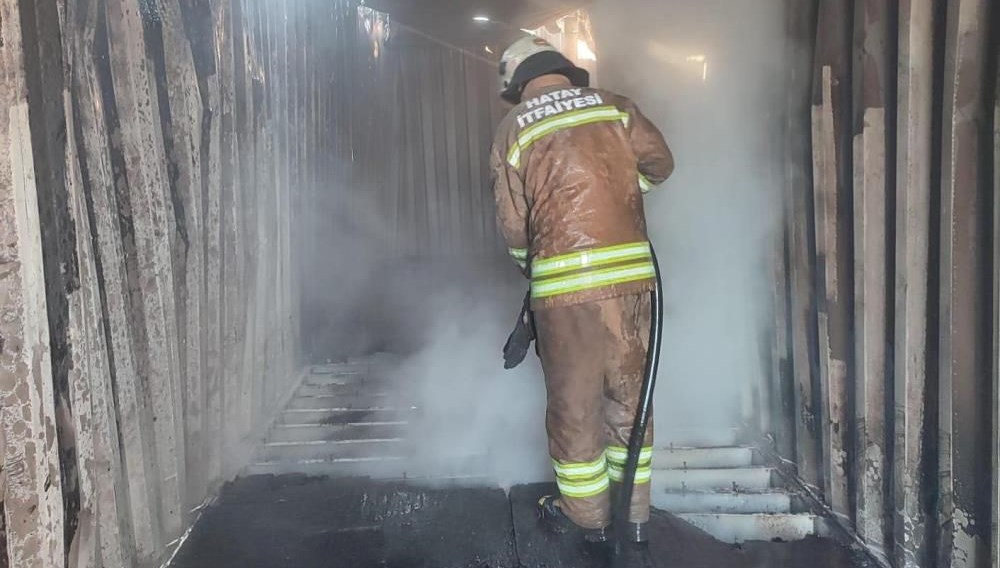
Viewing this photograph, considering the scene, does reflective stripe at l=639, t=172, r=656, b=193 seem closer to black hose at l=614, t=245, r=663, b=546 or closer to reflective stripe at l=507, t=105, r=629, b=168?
reflective stripe at l=507, t=105, r=629, b=168

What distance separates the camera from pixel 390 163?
780 cm

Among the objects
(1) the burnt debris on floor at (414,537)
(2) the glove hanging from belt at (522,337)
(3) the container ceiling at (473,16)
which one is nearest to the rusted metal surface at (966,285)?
(1) the burnt debris on floor at (414,537)

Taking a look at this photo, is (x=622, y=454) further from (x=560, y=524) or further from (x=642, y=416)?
(x=560, y=524)

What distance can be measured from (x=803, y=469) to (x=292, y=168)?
11.1ft

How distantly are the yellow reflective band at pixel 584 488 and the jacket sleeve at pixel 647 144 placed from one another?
1187mm

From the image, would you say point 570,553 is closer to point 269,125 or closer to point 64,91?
point 64,91

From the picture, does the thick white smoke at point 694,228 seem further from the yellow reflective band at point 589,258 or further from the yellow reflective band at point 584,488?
the yellow reflective band at point 589,258

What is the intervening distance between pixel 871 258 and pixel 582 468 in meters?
1.26

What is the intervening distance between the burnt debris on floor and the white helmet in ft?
5.50

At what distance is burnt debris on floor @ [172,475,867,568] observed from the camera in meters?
2.52

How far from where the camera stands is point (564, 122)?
258 centimetres

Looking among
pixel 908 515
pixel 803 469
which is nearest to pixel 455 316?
pixel 803 469

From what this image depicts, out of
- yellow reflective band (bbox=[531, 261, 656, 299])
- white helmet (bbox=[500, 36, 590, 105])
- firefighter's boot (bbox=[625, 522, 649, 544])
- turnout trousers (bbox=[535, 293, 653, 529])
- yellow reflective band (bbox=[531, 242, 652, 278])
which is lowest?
firefighter's boot (bbox=[625, 522, 649, 544])

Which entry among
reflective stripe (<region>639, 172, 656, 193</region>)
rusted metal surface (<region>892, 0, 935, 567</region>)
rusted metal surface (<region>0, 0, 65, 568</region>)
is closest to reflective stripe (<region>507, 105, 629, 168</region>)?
reflective stripe (<region>639, 172, 656, 193</region>)
